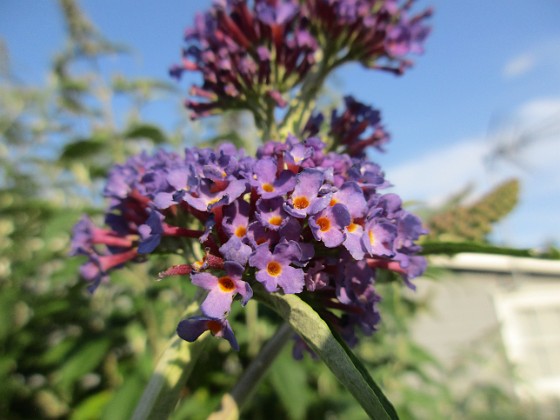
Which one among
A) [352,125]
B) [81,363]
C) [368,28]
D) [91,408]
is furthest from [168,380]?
[91,408]

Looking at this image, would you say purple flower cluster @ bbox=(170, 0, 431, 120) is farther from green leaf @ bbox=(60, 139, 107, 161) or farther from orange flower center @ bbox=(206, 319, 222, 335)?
green leaf @ bbox=(60, 139, 107, 161)

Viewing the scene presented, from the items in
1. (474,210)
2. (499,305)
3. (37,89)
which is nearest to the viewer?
(474,210)

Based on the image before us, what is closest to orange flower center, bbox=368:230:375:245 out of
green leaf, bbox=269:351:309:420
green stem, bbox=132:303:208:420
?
green stem, bbox=132:303:208:420

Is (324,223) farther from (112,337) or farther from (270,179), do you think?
(112,337)

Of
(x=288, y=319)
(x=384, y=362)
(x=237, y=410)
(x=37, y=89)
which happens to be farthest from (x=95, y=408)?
(x=37, y=89)

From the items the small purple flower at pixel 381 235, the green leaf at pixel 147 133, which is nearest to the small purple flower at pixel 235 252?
the small purple flower at pixel 381 235

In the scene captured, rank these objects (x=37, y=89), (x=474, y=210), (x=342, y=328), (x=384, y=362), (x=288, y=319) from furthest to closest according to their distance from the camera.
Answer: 1. (x=37, y=89)
2. (x=384, y=362)
3. (x=474, y=210)
4. (x=342, y=328)
5. (x=288, y=319)

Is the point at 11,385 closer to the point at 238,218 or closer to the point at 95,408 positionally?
the point at 95,408
